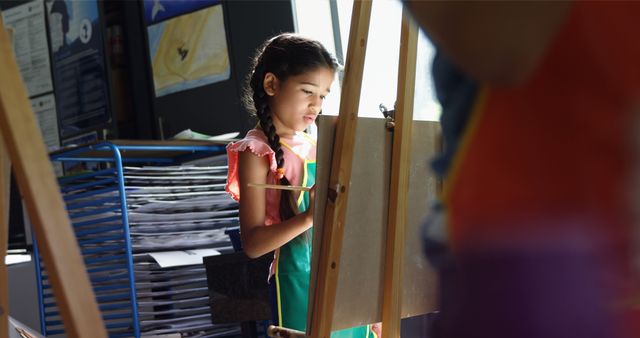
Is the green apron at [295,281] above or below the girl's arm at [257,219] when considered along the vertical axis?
below

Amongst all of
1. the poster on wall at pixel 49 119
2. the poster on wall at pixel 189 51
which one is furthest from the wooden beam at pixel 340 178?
the poster on wall at pixel 49 119

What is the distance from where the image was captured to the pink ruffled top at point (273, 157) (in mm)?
1612

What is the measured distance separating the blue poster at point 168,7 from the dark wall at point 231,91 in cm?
18

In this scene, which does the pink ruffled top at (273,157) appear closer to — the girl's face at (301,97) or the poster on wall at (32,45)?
the girl's face at (301,97)

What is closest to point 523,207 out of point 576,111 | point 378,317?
point 576,111

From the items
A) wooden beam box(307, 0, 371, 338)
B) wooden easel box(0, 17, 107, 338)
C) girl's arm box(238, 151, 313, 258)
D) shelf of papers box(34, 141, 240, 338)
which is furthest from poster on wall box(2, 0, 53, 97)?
wooden easel box(0, 17, 107, 338)

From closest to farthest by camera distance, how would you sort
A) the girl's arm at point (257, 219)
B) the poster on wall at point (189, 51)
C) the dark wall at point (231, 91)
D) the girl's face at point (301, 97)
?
the girl's arm at point (257, 219) < the girl's face at point (301, 97) < the dark wall at point (231, 91) < the poster on wall at point (189, 51)

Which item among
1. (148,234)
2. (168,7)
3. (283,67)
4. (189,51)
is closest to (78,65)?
(168,7)

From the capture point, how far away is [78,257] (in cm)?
98

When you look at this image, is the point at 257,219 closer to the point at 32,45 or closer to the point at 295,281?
the point at 295,281

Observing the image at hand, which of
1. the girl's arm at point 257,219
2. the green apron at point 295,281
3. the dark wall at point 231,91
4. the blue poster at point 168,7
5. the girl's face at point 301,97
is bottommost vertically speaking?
the green apron at point 295,281

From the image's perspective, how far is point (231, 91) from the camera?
316 centimetres

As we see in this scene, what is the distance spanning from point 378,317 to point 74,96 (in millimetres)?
2813

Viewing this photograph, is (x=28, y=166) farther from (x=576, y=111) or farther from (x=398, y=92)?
(x=398, y=92)
